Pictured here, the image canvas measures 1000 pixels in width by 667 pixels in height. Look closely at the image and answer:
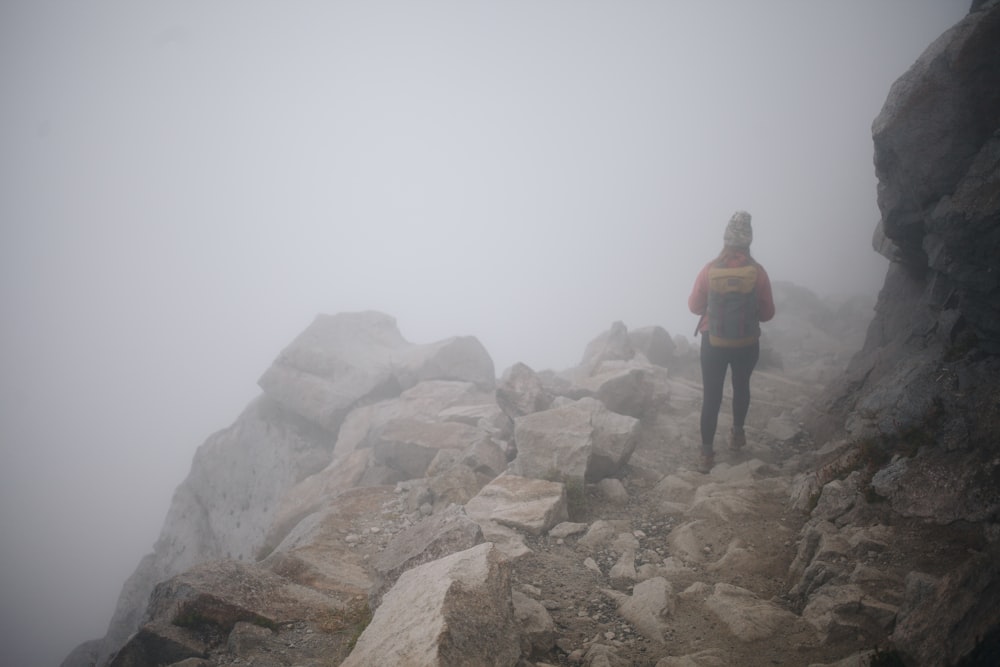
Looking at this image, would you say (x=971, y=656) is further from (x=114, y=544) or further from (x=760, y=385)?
(x=114, y=544)

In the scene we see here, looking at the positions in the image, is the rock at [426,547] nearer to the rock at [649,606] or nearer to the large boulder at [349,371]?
the rock at [649,606]

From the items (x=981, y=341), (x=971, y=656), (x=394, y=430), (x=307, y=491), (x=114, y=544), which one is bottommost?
(x=114, y=544)

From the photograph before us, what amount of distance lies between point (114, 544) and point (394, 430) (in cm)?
17371

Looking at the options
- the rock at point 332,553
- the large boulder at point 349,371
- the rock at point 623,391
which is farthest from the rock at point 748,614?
the large boulder at point 349,371

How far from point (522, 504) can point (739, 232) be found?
7.67 m

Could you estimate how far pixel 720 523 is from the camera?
792 cm

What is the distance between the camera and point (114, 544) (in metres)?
134

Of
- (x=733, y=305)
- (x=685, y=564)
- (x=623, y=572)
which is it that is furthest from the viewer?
(x=733, y=305)

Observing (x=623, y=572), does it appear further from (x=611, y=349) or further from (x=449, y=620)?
(x=611, y=349)

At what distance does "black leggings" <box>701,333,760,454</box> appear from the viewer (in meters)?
10.4

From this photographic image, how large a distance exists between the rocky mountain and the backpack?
2.68 meters

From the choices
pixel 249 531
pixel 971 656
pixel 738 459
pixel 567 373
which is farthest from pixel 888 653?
pixel 249 531

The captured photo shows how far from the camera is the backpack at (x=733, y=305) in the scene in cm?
1007

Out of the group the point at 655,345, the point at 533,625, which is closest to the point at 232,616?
the point at 533,625
